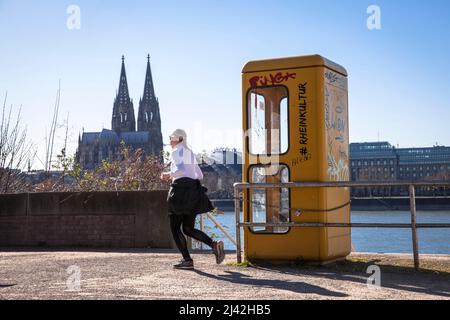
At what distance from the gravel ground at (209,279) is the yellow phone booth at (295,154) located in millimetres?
319

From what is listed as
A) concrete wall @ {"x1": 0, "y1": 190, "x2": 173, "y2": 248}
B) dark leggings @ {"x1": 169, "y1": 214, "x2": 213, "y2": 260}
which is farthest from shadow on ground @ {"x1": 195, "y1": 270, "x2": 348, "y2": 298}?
concrete wall @ {"x1": 0, "y1": 190, "x2": 173, "y2": 248}

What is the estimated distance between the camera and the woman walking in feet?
26.2

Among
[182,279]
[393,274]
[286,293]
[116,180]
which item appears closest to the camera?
[286,293]

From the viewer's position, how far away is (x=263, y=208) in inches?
348

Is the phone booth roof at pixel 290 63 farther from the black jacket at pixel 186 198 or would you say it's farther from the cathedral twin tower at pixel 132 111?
the cathedral twin tower at pixel 132 111

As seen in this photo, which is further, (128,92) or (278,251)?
(128,92)

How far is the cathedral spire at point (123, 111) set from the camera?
474 ft

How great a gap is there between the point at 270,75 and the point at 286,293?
133 inches

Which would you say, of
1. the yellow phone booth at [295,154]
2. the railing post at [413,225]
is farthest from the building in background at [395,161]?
Result: the railing post at [413,225]

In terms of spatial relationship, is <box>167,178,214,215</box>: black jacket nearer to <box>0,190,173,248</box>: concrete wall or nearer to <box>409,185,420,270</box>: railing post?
<box>409,185,420,270</box>: railing post

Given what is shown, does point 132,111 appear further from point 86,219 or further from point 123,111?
point 86,219

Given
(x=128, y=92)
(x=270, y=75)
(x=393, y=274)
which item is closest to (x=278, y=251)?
(x=393, y=274)

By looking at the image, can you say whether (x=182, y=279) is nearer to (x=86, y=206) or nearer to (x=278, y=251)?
(x=278, y=251)
